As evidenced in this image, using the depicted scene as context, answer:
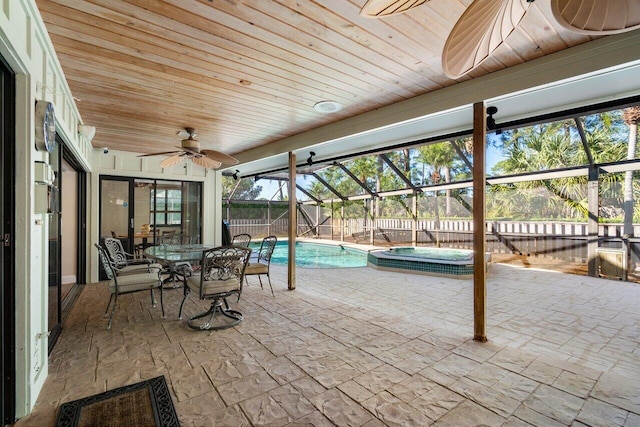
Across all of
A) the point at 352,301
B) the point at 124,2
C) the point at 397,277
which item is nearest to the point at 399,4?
the point at 124,2

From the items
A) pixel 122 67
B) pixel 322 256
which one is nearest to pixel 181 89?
pixel 122 67

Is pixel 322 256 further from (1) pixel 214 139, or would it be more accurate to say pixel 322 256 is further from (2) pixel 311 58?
(2) pixel 311 58

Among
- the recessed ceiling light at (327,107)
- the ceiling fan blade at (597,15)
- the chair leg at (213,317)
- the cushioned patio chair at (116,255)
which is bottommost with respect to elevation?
the chair leg at (213,317)

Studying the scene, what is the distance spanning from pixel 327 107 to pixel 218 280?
229cm

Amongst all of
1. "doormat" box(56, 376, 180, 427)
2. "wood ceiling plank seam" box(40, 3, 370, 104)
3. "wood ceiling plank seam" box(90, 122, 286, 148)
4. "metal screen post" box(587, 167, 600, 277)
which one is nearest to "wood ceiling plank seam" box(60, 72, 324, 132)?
"wood ceiling plank seam" box(90, 122, 286, 148)

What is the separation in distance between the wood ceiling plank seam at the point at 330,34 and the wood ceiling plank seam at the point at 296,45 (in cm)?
6

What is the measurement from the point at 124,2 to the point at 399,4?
1.60 m

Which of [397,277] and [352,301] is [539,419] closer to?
Answer: [352,301]

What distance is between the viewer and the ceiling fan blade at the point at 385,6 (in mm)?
1159

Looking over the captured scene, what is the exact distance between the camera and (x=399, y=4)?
3.88 feet

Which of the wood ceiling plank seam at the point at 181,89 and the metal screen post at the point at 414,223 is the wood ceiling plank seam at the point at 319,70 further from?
the metal screen post at the point at 414,223

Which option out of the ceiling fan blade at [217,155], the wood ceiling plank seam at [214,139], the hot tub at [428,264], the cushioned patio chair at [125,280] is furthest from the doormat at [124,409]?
the hot tub at [428,264]

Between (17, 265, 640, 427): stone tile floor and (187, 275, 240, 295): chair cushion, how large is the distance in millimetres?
412

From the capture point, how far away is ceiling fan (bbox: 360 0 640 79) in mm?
1075
